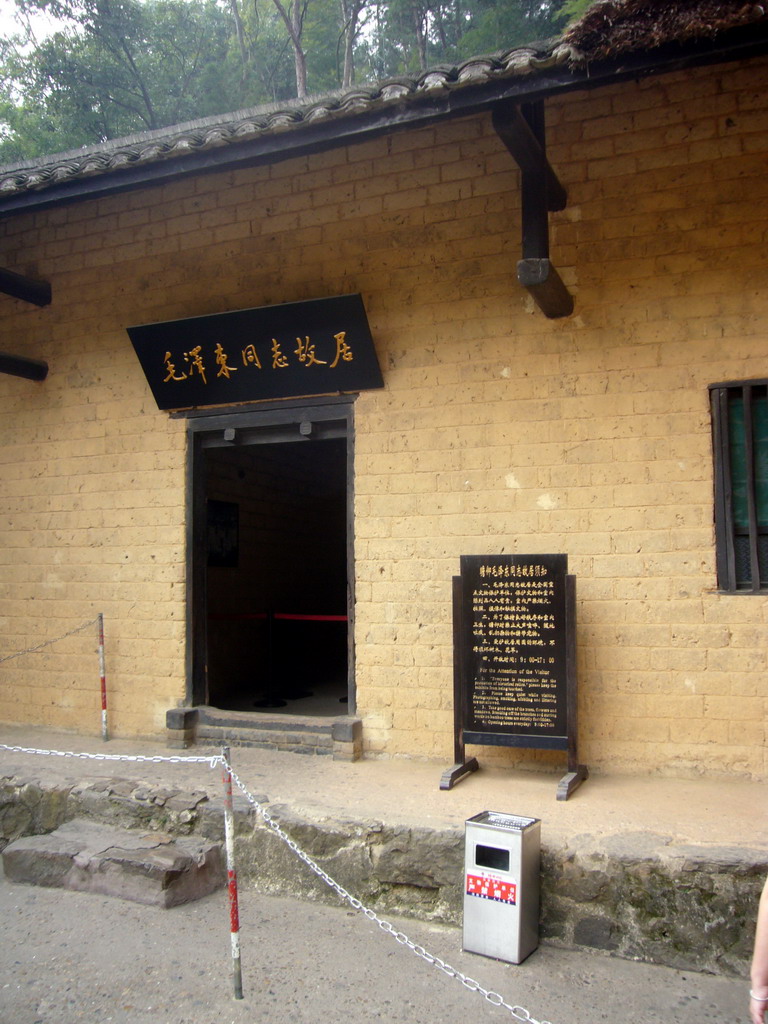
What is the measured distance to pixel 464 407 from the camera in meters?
5.49

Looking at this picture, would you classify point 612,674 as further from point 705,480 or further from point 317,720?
point 317,720

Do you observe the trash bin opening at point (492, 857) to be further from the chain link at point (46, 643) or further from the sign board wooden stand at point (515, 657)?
the chain link at point (46, 643)

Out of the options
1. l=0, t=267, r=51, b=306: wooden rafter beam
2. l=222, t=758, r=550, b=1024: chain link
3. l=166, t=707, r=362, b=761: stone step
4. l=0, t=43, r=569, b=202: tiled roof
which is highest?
l=0, t=43, r=569, b=202: tiled roof

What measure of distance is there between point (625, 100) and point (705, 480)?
97.1 inches

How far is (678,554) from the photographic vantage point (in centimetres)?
493

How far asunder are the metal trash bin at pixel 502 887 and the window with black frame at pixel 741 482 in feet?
6.69

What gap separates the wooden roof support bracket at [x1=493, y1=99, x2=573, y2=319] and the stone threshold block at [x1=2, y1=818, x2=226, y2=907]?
3.71 m

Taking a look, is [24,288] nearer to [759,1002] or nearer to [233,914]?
[233,914]

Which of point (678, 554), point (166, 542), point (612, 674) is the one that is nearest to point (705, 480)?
point (678, 554)

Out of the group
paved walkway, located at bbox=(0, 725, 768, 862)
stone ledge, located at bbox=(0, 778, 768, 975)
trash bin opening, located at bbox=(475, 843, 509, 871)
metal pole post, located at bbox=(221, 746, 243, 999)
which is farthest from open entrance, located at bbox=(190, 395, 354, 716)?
metal pole post, located at bbox=(221, 746, 243, 999)

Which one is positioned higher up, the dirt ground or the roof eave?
the roof eave

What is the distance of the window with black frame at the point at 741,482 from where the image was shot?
484 centimetres

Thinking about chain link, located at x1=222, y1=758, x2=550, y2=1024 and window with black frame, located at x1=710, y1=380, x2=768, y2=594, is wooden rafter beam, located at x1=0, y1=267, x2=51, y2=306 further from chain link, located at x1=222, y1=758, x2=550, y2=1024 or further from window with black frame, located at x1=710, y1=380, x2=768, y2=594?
window with black frame, located at x1=710, y1=380, x2=768, y2=594

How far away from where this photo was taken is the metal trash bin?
3699mm
